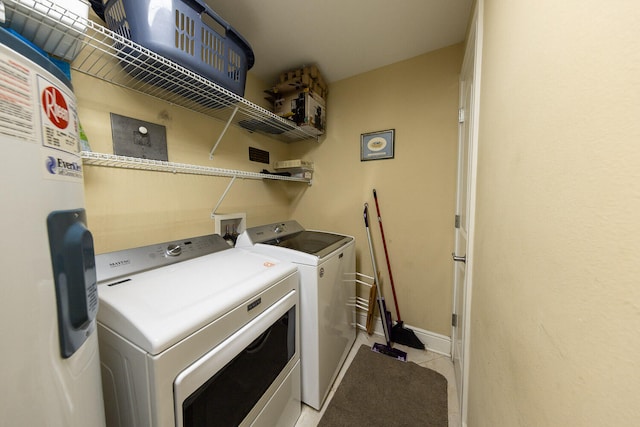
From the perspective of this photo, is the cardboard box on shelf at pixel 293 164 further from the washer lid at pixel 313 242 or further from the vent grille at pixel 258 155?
the washer lid at pixel 313 242

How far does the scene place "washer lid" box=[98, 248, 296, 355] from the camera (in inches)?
24.7

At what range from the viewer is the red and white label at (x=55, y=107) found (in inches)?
15.5

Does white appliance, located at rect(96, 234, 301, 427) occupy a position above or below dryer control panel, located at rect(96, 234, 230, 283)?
below

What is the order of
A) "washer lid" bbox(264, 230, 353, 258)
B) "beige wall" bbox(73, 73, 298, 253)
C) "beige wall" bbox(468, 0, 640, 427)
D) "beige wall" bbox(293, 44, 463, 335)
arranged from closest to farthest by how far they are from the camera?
"beige wall" bbox(468, 0, 640, 427), "beige wall" bbox(73, 73, 298, 253), "washer lid" bbox(264, 230, 353, 258), "beige wall" bbox(293, 44, 463, 335)

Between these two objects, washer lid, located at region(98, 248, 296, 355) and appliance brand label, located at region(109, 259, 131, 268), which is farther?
appliance brand label, located at region(109, 259, 131, 268)

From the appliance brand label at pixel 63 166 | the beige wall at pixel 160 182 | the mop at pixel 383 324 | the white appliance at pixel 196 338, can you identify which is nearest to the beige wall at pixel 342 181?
the beige wall at pixel 160 182

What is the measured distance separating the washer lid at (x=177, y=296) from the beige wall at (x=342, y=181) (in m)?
0.49

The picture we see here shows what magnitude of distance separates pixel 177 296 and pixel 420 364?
6.32 feet

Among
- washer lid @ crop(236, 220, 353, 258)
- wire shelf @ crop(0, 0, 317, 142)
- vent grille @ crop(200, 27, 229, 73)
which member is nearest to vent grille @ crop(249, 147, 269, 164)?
wire shelf @ crop(0, 0, 317, 142)

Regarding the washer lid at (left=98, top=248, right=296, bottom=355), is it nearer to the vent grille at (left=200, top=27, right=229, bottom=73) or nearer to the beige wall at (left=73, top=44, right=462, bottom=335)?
the beige wall at (left=73, top=44, right=462, bottom=335)

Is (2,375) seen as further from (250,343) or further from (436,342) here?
(436,342)

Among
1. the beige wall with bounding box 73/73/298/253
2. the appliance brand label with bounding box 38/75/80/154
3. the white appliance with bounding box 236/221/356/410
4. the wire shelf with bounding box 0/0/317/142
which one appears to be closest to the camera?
the appliance brand label with bounding box 38/75/80/154

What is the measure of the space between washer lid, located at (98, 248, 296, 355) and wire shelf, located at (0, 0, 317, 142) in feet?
3.14

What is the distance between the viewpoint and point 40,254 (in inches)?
14.3
